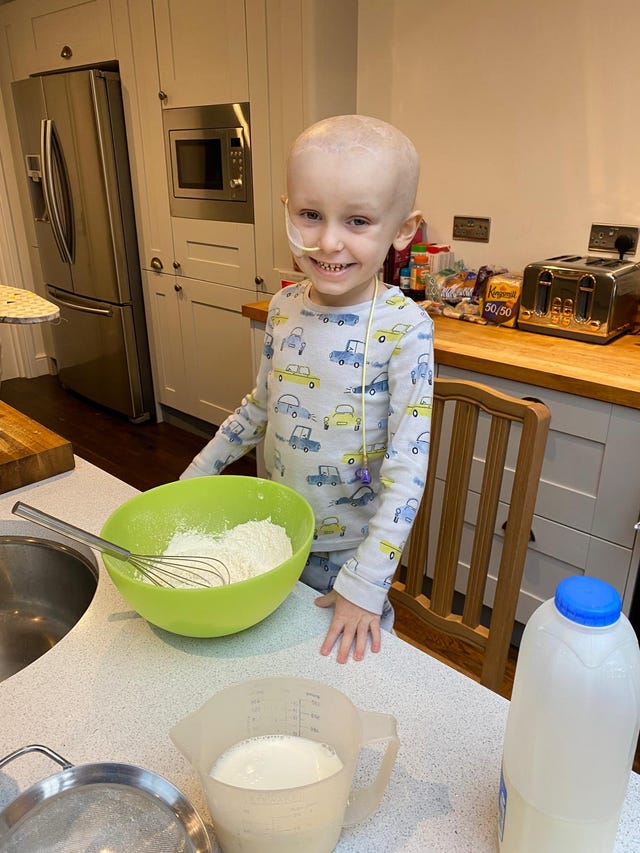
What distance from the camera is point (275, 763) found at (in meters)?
0.53

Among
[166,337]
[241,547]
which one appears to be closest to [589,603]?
[241,547]

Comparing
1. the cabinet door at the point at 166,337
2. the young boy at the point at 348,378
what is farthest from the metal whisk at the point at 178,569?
the cabinet door at the point at 166,337

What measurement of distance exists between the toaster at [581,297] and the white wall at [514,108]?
199 millimetres

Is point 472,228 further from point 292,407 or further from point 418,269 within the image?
point 292,407

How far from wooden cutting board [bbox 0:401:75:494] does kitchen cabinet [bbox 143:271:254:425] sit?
1670 mm

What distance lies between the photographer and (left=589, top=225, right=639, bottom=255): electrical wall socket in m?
1.82

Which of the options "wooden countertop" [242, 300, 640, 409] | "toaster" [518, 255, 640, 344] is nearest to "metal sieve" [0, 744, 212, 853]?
"wooden countertop" [242, 300, 640, 409]

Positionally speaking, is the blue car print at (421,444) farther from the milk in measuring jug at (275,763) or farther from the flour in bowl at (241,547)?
the milk in measuring jug at (275,763)

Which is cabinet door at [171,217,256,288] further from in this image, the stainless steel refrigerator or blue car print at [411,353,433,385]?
blue car print at [411,353,433,385]

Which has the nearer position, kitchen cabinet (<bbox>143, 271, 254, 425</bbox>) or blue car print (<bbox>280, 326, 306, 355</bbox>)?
blue car print (<bbox>280, 326, 306, 355</bbox>)

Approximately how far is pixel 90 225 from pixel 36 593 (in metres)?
2.53

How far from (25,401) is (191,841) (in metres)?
3.61

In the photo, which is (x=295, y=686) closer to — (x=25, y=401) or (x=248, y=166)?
(x=248, y=166)

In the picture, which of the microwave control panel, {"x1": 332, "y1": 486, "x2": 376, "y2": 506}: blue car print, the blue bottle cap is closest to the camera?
the blue bottle cap
